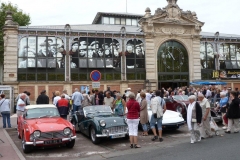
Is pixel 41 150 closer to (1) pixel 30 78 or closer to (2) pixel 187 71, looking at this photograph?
(1) pixel 30 78

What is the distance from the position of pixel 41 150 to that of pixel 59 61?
48.2 feet

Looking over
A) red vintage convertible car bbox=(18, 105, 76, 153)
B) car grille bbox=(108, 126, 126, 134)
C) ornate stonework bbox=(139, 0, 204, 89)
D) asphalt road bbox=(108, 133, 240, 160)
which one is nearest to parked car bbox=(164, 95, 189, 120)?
asphalt road bbox=(108, 133, 240, 160)

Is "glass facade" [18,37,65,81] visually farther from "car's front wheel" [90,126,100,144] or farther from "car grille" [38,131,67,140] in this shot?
"car grille" [38,131,67,140]

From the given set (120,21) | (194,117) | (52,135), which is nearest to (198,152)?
(194,117)

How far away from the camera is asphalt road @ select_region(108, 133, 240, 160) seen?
693 cm

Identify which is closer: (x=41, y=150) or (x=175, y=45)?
(x=41, y=150)

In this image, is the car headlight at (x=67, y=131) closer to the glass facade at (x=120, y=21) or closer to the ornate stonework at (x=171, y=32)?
the ornate stonework at (x=171, y=32)

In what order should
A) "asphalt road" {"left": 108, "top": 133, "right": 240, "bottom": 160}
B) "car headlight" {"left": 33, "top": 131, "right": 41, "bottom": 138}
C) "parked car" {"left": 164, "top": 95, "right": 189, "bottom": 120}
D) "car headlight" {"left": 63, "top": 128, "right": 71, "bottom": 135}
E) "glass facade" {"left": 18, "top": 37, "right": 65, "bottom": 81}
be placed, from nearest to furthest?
"asphalt road" {"left": 108, "top": 133, "right": 240, "bottom": 160} < "car headlight" {"left": 33, "top": 131, "right": 41, "bottom": 138} < "car headlight" {"left": 63, "top": 128, "right": 71, "bottom": 135} < "parked car" {"left": 164, "top": 95, "right": 189, "bottom": 120} < "glass facade" {"left": 18, "top": 37, "right": 65, "bottom": 81}

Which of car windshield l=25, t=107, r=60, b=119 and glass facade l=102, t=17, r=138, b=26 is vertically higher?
glass facade l=102, t=17, r=138, b=26

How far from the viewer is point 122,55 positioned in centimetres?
2405

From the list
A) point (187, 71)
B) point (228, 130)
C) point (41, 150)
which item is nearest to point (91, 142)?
point (41, 150)

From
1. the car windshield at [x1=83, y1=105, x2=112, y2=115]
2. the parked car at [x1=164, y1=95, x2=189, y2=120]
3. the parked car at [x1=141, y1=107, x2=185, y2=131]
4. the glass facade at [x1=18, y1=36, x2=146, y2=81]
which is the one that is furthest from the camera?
the glass facade at [x1=18, y1=36, x2=146, y2=81]

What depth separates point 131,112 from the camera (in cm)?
849

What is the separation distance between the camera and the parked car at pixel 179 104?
45.3 ft
